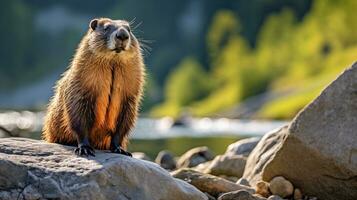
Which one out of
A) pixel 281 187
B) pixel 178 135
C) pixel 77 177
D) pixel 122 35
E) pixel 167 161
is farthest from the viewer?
pixel 178 135

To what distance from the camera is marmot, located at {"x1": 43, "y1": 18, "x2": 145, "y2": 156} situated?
574 inches

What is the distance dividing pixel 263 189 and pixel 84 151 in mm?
3575

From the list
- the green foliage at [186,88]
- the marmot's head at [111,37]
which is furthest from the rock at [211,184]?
the green foliage at [186,88]

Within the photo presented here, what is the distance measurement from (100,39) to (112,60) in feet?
1.39

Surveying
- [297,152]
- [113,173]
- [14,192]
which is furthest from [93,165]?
Result: [297,152]

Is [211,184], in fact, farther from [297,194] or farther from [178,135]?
[178,135]

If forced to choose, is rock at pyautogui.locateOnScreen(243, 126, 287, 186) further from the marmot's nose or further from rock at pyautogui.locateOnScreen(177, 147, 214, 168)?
rock at pyautogui.locateOnScreen(177, 147, 214, 168)

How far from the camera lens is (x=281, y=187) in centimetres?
1524

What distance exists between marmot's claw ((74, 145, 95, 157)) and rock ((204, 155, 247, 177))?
614cm

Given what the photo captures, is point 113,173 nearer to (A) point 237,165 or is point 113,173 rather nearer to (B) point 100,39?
(B) point 100,39

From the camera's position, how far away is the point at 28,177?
40.0ft

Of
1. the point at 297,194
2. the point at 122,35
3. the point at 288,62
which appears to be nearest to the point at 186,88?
the point at 288,62

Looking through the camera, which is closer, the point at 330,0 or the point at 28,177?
the point at 28,177

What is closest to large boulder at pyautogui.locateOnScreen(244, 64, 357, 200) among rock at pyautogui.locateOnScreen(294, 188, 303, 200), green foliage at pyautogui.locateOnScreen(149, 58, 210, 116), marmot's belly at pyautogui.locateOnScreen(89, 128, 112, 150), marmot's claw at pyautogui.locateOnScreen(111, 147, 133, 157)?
rock at pyautogui.locateOnScreen(294, 188, 303, 200)
